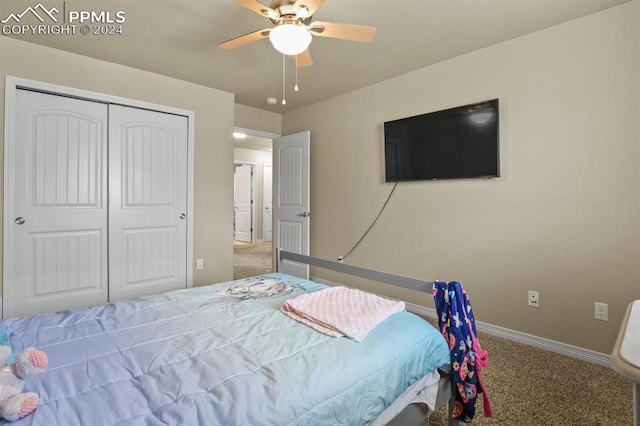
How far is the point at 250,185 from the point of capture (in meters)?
8.35

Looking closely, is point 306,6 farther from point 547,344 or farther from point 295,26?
point 547,344

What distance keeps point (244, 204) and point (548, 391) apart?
7519mm

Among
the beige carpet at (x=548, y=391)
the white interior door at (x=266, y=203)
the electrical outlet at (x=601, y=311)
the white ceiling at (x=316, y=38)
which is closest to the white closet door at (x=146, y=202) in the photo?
the white ceiling at (x=316, y=38)

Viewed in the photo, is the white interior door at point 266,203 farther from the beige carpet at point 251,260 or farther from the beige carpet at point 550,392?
the beige carpet at point 550,392

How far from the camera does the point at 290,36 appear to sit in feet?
5.78

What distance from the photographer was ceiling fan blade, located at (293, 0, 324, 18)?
1.64 meters

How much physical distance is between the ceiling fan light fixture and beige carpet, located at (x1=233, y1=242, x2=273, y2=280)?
3.48m

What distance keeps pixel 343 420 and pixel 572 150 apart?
2.47m

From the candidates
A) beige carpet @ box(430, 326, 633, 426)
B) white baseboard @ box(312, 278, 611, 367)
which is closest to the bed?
beige carpet @ box(430, 326, 633, 426)

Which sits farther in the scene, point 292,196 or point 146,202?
point 292,196

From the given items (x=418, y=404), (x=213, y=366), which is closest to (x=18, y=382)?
(x=213, y=366)

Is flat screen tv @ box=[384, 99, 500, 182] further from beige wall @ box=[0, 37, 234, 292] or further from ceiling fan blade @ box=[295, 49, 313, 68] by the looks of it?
beige wall @ box=[0, 37, 234, 292]

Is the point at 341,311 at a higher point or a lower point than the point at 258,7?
lower

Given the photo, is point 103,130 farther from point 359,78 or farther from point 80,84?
point 359,78
